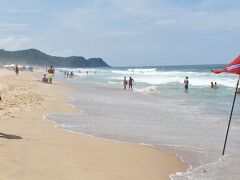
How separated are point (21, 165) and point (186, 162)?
326 centimetres

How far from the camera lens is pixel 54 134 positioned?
938cm

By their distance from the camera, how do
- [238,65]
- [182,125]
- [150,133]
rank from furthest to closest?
[182,125], [150,133], [238,65]

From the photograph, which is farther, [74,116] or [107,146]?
[74,116]

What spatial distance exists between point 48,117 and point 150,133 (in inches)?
139

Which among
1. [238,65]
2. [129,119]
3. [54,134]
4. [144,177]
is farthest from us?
[129,119]

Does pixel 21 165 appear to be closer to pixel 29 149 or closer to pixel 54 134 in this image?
pixel 29 149

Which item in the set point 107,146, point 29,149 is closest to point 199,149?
point 107,146

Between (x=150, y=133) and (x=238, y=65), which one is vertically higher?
(x=238, y=65)

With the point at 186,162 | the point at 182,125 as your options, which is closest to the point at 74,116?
the point at 182,125

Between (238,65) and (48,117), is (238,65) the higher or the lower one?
the higher one

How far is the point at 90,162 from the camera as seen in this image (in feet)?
22.6

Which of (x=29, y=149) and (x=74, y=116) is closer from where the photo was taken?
(x=29, y=149)

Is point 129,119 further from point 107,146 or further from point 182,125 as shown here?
point 107,146

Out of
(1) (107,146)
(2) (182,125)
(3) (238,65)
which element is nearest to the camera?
(3) (238,65)
